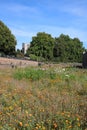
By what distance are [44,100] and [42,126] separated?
311cm

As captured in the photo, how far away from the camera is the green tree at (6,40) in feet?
253

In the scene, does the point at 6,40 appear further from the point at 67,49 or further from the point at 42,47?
the point at 67,49

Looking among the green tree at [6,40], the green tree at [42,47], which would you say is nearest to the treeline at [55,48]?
the green tree at [42,47]

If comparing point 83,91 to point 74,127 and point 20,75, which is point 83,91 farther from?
point 20,75

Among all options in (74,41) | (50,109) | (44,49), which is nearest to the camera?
(50,109)

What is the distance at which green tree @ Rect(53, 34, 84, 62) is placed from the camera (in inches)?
3861

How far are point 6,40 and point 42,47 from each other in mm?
15245

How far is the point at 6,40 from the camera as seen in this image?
7769 cm

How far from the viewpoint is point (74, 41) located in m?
110

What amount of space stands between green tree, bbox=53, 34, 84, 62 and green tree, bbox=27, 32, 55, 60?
5.44 metres

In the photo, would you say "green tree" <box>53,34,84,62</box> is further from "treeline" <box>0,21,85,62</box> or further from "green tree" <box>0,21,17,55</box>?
"green tree" <box>0,21,17,55</box>

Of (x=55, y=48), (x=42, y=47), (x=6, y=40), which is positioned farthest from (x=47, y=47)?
(x=6, y=40)

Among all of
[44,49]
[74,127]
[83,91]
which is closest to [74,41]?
[44,49]

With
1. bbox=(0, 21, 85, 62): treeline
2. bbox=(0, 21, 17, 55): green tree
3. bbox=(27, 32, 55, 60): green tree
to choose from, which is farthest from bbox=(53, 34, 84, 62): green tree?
bbox=(0, 21, 17, 55): green tree
